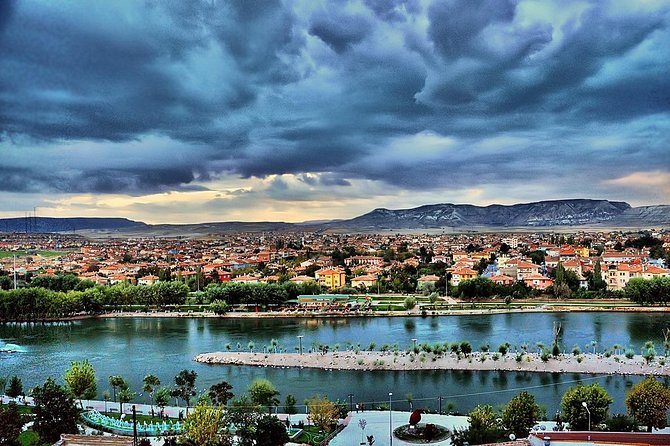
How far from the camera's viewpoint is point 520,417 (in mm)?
7188

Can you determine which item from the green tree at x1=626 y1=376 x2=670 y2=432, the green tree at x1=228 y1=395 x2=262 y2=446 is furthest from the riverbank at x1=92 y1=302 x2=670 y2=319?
the green tree at x1=626 y1=376 x2=670 y2=432

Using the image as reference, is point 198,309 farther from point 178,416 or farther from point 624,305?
point 624,305

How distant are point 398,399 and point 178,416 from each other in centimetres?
339

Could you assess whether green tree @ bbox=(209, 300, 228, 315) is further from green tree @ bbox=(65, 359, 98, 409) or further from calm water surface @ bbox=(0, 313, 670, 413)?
green tree @ bbox=(65, 359, 98, 409)

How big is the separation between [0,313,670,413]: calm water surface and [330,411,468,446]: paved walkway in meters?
1.20

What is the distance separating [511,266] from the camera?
26.1 m

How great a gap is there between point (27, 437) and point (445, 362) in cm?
713

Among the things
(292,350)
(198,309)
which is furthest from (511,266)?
(292,350)

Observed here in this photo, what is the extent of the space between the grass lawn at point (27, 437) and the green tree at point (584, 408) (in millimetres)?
6356

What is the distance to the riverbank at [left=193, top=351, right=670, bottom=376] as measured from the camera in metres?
10.9

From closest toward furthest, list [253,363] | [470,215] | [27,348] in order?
[253,363]
[27,348]
[470,215]

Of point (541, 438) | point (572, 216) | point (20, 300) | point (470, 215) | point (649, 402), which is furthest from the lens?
point (470, 215)

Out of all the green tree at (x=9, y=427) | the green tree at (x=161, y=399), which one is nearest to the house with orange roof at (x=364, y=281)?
the green tree at (x=161, y=399)

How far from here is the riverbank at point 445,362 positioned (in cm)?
1089
